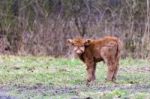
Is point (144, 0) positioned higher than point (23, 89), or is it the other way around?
point (144, 0)

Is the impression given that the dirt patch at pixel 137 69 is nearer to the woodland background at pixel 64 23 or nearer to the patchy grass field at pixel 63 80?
the patchy grass field at pixel 63 80

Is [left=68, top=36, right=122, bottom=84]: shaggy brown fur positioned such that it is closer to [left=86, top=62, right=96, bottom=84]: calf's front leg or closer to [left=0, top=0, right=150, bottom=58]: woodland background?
[left=86, top=62, right=96, bottom=84]: calf's front leg

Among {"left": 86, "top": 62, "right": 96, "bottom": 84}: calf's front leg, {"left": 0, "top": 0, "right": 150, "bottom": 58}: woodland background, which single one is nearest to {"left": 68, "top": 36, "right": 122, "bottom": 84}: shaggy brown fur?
{"left": 86, "top": 62, "right": 96, "bottom": 84}: calf's front leg

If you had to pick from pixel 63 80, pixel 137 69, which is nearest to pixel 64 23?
pixel 137 69

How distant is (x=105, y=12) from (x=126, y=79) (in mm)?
8024

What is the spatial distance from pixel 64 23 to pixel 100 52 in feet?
28.1

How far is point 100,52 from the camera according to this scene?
480 inches

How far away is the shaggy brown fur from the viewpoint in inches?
475

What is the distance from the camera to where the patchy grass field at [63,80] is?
10219 millimetres

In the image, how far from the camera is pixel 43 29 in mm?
20578

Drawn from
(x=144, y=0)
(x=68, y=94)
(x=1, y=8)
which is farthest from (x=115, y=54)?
(x=1, y=8)

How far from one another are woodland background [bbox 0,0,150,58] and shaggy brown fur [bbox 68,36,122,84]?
7.10 meters

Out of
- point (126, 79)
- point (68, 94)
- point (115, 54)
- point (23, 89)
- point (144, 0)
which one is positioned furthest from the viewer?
point (144, 0)

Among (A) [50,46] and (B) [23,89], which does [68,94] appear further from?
(A) [50,46]
